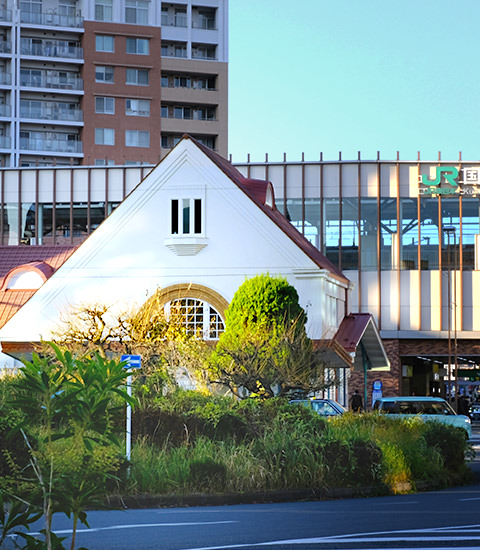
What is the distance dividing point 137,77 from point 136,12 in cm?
548

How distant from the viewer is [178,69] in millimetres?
99125

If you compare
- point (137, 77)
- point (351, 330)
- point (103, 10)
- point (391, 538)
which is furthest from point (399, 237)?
point (391, 538)

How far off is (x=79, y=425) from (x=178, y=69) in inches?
3576

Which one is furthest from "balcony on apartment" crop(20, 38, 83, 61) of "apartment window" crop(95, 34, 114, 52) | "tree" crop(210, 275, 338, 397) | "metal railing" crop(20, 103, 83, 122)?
"tree" crop(210, 275, 338, 397)

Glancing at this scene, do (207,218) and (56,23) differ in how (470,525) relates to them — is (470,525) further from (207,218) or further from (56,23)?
(56,23)

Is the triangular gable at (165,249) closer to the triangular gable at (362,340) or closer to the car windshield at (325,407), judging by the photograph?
the triangular gable at (362,340)

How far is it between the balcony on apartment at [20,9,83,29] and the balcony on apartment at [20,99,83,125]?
647 centimetres

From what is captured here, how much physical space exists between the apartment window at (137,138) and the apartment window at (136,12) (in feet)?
30.3

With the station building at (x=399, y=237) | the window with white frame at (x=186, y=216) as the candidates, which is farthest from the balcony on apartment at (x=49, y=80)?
the window with white frame at (x=186, y=216)

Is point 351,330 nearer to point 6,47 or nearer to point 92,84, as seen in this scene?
point 92,84

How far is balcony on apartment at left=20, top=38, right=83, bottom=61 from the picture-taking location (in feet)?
318

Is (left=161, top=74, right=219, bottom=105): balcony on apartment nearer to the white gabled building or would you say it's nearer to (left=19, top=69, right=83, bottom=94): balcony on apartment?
(left=19, top=69, right=83, bottom=94): balcony on apartment

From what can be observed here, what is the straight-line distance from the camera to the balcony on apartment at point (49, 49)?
96938 mm

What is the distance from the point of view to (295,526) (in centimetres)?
1494
